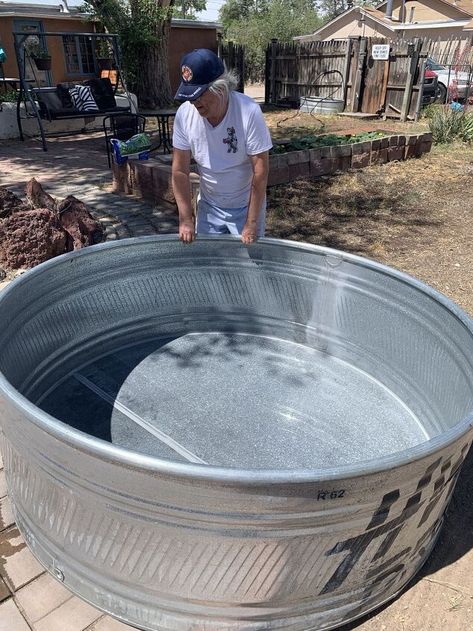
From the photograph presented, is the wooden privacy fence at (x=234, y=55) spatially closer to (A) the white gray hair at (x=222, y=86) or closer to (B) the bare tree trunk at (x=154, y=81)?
(B) the bare tree trunk at (x=154, y=81)

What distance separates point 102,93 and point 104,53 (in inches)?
274

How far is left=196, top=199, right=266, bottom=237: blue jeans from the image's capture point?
328cm

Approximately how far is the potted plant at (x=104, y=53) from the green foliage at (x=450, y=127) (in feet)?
29.7

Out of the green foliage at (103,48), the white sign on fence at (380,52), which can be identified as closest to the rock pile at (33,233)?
the white sign on fence at (380,52)

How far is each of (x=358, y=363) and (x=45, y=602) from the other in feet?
7.04

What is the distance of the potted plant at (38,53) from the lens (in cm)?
1330

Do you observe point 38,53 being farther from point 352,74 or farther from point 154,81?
point 352,74

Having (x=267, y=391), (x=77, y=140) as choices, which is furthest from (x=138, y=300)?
(x=77, y=140)

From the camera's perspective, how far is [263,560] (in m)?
1.59

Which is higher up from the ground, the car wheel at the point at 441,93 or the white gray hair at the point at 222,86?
the white gray hair at the point at 222,86

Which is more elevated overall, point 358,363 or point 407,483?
point 407,483

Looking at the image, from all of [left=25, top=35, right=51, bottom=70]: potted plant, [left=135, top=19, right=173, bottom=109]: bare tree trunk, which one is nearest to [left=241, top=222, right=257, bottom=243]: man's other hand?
[left=135, top=19, right=173, bottom=109]: bare tree trunk

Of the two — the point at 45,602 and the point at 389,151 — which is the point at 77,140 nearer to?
the point at 389,151

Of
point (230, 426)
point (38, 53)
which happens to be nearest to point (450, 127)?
point (230, 426)
